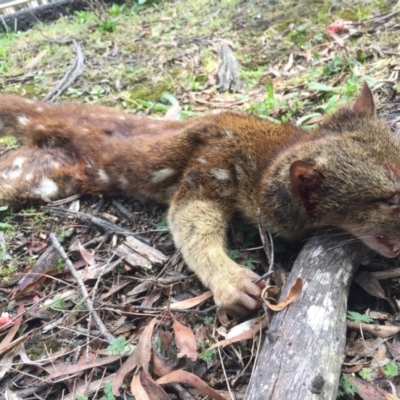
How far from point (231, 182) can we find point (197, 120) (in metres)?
0.94

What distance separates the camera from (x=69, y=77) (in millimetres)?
7824

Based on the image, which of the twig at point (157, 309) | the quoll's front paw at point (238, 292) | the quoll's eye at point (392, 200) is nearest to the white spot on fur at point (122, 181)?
the twig at point (157, 309)

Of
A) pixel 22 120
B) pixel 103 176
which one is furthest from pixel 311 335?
pixel 22 120

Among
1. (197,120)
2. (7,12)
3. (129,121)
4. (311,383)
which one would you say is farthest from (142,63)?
(311,383)

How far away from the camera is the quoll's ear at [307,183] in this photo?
3338 mm

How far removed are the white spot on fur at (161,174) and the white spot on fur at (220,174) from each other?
0.51 meters

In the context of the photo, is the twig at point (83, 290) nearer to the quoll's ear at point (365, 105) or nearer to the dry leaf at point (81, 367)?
the dry leaf at point (81, 367)

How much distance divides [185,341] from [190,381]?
34 centimetres

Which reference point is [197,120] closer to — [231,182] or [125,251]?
[231,182]

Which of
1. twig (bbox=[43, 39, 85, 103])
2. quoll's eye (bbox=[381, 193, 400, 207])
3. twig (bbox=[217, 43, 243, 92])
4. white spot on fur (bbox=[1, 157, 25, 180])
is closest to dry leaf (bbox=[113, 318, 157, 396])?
quoll's eye (bbox=[381, 193, 400, 207])

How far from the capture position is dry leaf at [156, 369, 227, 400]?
266 centimetres

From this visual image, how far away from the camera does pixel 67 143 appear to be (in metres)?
5.27

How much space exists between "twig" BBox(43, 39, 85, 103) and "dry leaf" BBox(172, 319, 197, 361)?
16.8 ft

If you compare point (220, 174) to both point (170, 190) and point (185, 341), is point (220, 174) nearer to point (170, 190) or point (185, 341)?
point (170, 190)
